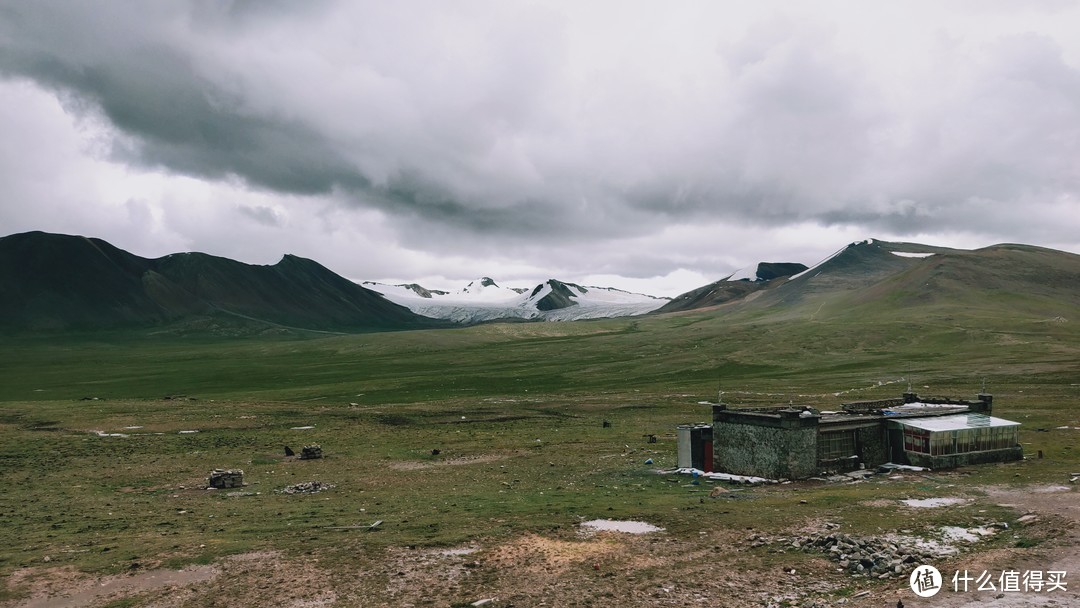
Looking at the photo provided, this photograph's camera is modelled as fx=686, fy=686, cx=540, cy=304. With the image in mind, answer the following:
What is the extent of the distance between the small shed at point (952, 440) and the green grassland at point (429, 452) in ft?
5.09

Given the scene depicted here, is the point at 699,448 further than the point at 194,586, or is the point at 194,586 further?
the point at 699,448

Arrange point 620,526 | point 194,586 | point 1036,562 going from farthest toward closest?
1. point 620,526
2. point 194,586
3. point 1036,562

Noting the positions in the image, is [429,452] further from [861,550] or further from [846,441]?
[861,550]

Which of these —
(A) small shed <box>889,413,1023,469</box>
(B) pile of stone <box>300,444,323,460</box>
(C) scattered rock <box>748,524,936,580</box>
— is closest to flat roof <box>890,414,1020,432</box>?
(A) small shed <box>889,413,1023,469</box>

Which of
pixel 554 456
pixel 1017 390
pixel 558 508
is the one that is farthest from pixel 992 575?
pixel 1017 390

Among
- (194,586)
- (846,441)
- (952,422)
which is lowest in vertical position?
(194,586)

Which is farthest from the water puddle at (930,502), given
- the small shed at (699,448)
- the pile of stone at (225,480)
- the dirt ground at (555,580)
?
the pile of stone at (225,480)

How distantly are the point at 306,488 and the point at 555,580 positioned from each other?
22640 millimetres

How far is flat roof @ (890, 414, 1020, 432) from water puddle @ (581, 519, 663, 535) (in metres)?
22.8

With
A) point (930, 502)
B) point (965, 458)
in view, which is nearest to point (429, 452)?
point (930, 502)

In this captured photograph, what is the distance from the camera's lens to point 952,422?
43844 mm

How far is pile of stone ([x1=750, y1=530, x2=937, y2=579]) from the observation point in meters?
22.9

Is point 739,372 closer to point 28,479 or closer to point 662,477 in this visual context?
point 662,477

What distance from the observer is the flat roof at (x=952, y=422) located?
140 feet
